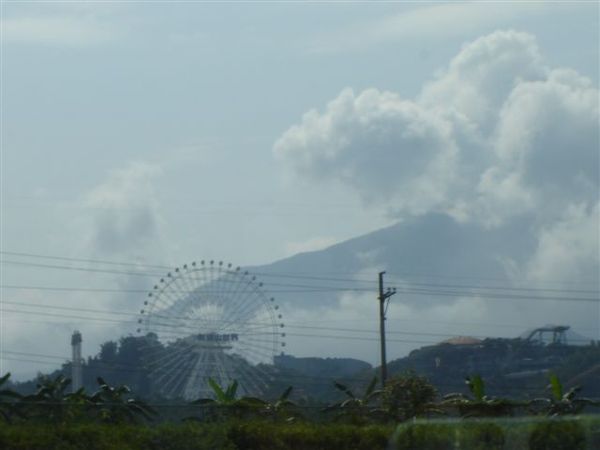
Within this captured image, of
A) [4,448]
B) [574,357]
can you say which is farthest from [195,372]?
[4,448]

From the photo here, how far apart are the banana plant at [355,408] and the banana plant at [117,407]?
559 cm

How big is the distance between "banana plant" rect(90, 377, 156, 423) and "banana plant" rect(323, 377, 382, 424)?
18.3 feet

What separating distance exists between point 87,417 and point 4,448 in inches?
Result: 159

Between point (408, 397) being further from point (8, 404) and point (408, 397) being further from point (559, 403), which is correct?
point (8, 404)

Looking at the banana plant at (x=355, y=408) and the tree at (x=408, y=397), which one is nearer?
the banana plant at (x=355, y=408)

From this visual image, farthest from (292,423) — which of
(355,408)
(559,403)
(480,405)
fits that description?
(559,403)

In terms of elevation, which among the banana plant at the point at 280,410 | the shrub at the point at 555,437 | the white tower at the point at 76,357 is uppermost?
the white tower at the point at 76,357

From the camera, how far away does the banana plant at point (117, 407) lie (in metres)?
33.2

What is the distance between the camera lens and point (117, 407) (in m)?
33.7

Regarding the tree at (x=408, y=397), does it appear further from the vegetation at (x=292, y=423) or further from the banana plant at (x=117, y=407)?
the banana plant at (x=117, y=407)

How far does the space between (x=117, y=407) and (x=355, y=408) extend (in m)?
7.28

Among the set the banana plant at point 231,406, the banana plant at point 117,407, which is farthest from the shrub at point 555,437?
A: the banana plant at point 117,407

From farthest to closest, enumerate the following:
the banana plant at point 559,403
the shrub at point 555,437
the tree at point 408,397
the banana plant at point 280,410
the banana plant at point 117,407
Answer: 1. the tree at point 408,397
2. the banana plant at point 559,403
3. the banana plant at point 280,410
4. the banana plant at point 117,407
5. the shrub at point 555,437

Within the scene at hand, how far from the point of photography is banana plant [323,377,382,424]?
117 feet
